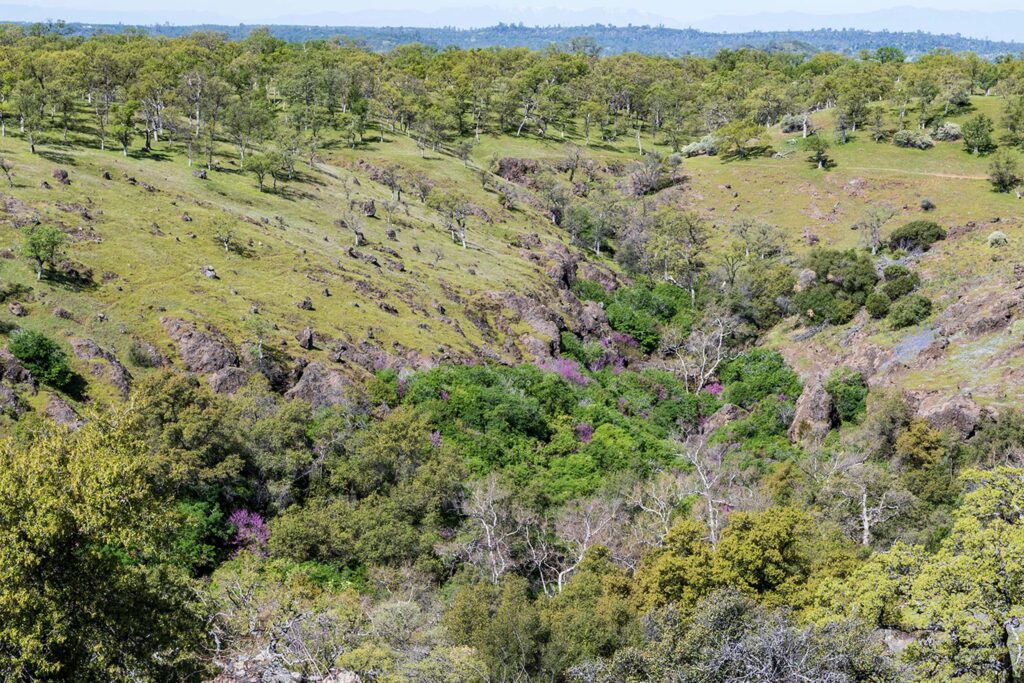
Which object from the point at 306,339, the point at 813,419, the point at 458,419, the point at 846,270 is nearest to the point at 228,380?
the point at 306,339

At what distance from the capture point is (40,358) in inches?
1869

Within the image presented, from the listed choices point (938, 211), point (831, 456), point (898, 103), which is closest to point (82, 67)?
point (831, 456)

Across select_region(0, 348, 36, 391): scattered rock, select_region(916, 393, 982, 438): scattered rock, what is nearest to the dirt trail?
select_region(916, 393, 982, 438): scattered rock

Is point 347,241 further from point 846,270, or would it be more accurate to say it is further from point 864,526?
point 864,526

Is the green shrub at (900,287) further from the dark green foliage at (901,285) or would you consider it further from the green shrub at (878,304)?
the green shrub at (878,304)

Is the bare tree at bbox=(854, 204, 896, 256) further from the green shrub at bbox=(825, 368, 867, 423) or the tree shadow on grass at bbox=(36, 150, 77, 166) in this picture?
the tree shadow on grass at bbox=(36, 150, 77, 166)

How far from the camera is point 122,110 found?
314 feet

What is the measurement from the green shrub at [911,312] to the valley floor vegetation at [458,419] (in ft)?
1.41

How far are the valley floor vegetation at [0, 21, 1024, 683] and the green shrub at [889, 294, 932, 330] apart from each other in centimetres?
43

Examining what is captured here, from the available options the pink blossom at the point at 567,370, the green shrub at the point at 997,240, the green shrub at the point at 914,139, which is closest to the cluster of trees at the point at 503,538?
the pink blossom at the point at 567,370

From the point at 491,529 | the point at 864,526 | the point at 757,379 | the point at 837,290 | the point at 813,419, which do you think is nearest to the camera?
the point at 864,526

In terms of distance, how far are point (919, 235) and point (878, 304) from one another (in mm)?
22845

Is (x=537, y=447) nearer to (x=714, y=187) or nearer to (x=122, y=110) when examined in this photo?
(x=122, y=110)

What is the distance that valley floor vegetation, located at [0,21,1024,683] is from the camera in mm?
23344
